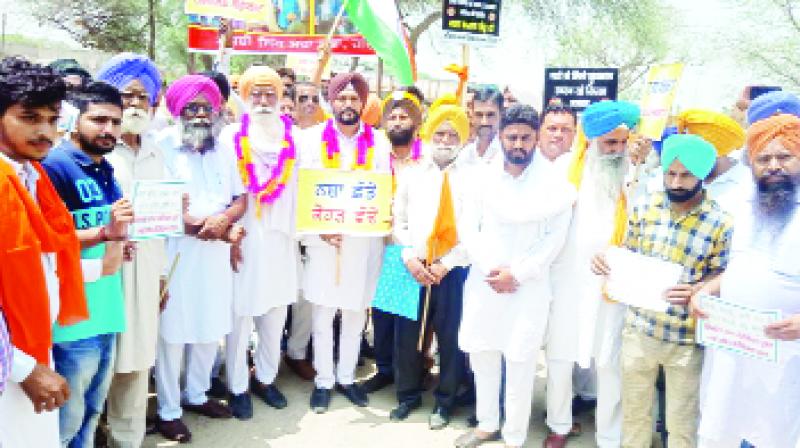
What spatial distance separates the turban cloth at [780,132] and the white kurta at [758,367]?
Answer: 0.30 metres

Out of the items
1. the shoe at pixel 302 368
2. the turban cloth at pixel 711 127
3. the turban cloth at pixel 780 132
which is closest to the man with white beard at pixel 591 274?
the turban cloth at pixel 711 127

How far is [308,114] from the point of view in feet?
19.8

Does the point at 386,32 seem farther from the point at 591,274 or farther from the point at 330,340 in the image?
the point at 591,274

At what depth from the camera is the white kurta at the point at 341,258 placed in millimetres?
4457

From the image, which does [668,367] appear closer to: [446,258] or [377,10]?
[446,258]

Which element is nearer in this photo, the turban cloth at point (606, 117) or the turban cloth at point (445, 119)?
the turban cloth at point (606, 117)

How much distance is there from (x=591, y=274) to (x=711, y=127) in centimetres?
116

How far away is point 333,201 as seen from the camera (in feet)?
14.0

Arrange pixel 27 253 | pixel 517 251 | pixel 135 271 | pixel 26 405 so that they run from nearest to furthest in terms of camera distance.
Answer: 1. pixel 27 253
2. pixel 26 405
3. pixel 135 271
4. pixel 517 251

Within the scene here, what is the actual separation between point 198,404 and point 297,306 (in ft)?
3.91

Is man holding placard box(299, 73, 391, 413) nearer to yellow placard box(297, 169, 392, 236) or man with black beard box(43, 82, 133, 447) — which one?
yellow placard box(297, 169, 392, 236)

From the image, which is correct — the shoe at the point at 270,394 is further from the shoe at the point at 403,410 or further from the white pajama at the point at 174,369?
the shoe at the point at 403,410

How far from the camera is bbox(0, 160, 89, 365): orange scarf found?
6.55ft

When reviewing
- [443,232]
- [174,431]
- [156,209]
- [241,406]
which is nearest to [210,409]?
[241,406]
